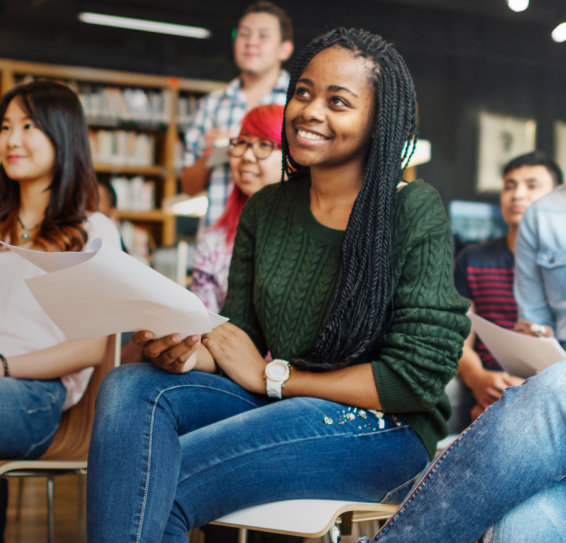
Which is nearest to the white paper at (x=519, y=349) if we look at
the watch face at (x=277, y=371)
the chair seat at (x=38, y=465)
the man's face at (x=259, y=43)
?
the watch face at (x=277, y=371)

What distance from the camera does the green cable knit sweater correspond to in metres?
1.04

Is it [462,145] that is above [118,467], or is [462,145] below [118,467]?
above

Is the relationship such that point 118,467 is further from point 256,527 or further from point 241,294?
point 241,294

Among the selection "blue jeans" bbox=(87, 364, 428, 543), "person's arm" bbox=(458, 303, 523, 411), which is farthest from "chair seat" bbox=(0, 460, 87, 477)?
"person's arm" bbox=(458, 303, 523, 411)

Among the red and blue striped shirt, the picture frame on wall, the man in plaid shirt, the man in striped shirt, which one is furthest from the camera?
the picture frame on wall

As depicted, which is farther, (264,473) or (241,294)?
(241,294)

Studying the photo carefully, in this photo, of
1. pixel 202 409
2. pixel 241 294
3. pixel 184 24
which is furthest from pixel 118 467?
pixel 184 24

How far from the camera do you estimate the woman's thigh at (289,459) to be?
96 centimetres

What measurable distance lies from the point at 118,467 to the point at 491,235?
455cm

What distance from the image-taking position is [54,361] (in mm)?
1407

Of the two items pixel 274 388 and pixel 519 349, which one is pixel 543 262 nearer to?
pixel 519 349

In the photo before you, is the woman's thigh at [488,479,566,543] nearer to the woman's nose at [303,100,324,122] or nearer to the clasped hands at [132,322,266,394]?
the clasped hands at [132,322,266,394]

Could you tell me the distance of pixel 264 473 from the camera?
3.21 ft

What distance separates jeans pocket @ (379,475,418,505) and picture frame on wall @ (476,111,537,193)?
14.5ft
